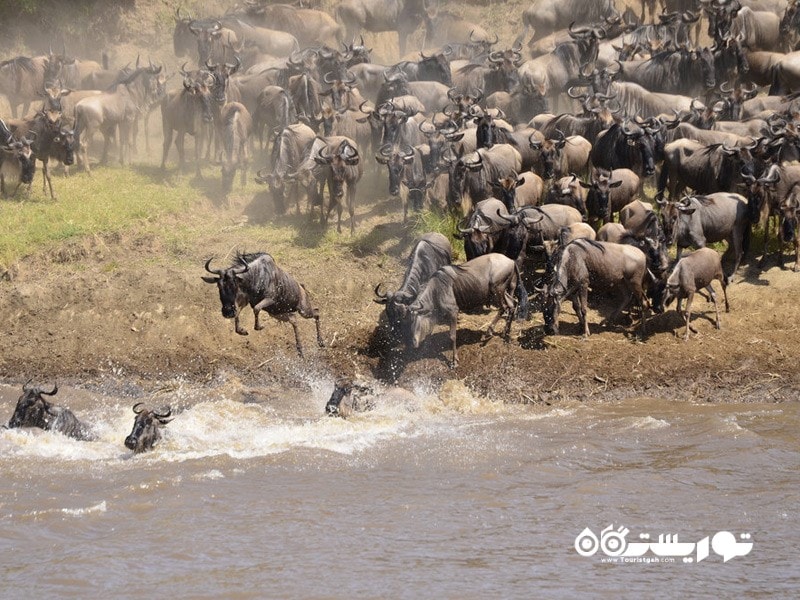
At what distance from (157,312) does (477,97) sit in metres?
8.27

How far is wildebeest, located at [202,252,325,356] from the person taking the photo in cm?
1336

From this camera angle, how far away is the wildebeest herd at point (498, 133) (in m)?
14.3

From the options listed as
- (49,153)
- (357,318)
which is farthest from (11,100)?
(357,318)

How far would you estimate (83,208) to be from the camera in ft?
59.7

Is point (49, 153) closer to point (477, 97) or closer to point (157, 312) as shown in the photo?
point (157, 312)

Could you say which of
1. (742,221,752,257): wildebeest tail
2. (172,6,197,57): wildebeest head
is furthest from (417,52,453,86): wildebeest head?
(742,221,752,257): wildebeest tail

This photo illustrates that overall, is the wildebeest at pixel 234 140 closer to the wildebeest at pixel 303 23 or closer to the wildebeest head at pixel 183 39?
the wildebeest head at pixel 183 39

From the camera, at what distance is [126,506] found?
A: 9.80 m

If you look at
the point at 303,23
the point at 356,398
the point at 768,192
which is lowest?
the point at 356,398

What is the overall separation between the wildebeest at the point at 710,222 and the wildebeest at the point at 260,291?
498cm

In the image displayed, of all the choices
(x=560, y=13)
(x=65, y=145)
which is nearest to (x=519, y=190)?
(x=65, y=145)

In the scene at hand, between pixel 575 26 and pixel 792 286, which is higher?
pixel 575 26

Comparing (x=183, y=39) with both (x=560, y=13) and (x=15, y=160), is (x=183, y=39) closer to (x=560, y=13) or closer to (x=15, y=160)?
(x=15, y=160)

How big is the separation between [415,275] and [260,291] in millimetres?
2102
